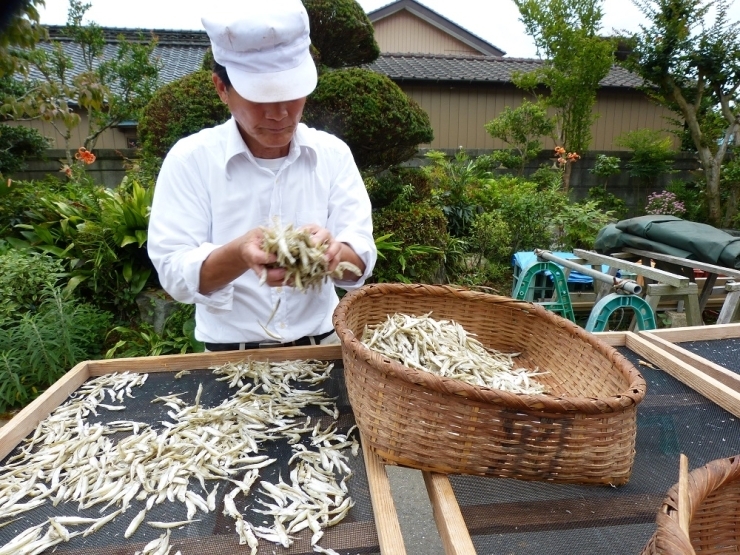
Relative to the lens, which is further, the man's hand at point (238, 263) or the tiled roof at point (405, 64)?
the tiled roof at point (405, 64)

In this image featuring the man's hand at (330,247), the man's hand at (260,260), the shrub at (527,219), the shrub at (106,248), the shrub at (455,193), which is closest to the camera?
the man's hand at (260,260)

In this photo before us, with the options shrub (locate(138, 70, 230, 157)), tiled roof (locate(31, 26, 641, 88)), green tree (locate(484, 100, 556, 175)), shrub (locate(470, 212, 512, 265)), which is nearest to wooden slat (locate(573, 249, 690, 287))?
shrub (locate(470, 212, 512, 265))

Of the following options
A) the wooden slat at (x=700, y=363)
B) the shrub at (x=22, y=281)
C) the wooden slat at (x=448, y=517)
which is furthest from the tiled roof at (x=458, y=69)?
the wooden slat at (x=448, y=517)

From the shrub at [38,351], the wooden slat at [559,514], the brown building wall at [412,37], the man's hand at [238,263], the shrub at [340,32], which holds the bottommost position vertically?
the shrub at [38,351]

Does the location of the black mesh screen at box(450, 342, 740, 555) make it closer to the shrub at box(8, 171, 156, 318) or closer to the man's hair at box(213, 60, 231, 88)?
the man's hair at box(213, 60, 231, 88)

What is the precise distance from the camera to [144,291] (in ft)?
14.1

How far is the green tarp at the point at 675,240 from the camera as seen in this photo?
423 centimetres

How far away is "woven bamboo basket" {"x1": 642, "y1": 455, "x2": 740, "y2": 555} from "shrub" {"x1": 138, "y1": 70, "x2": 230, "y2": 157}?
14.3 ft

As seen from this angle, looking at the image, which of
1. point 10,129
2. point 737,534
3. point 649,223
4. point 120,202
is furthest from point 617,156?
point 10,129

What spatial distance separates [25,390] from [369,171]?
11.5ft

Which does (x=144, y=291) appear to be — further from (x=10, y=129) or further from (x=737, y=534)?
(x=10, y=129)

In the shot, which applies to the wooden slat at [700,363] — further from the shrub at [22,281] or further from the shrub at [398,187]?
the shrub at [22,281]

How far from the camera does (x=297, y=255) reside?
138 centimetres

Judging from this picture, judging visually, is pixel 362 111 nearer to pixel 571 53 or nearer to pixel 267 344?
pixel 267 344
